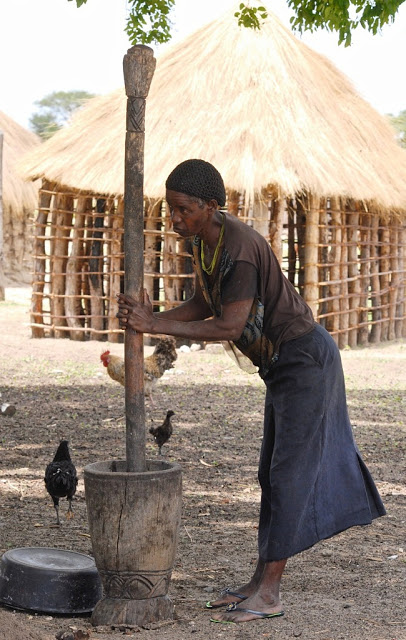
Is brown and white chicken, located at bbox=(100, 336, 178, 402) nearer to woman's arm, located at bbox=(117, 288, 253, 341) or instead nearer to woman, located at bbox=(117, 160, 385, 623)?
woman, located at bbox=(117, 160, 385, 623)

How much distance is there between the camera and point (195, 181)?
364 centimetres

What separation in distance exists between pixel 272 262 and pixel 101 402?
5.97 meters

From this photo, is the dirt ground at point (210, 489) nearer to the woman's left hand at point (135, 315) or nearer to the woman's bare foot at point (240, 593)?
the woman's bare foot at point (240, 593)

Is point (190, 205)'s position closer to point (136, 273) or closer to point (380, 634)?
point (136, 273)

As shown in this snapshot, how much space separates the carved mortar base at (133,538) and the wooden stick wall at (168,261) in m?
9.95

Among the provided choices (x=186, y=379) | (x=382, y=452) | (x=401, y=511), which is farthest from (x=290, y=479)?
(x=186, y=379)

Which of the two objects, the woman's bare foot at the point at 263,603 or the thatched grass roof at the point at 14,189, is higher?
the thatched grass roof at the point at 14,189

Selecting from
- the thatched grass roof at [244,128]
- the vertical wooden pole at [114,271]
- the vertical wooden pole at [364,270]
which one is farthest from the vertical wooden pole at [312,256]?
the vertical wooden pole at [114,271]

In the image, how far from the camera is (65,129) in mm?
15664

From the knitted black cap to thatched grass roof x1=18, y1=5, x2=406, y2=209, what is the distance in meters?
8.89

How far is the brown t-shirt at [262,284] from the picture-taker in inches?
143

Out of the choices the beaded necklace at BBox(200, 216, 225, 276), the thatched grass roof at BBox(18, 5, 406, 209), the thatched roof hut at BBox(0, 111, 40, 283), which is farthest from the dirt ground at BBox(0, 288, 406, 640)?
the thatched roof hut at BBox(0, 111, 40, 283)

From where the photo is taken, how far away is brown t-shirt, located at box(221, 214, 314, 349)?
143 inches

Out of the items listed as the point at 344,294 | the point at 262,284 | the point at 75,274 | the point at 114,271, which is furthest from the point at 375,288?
the point at 262,284
